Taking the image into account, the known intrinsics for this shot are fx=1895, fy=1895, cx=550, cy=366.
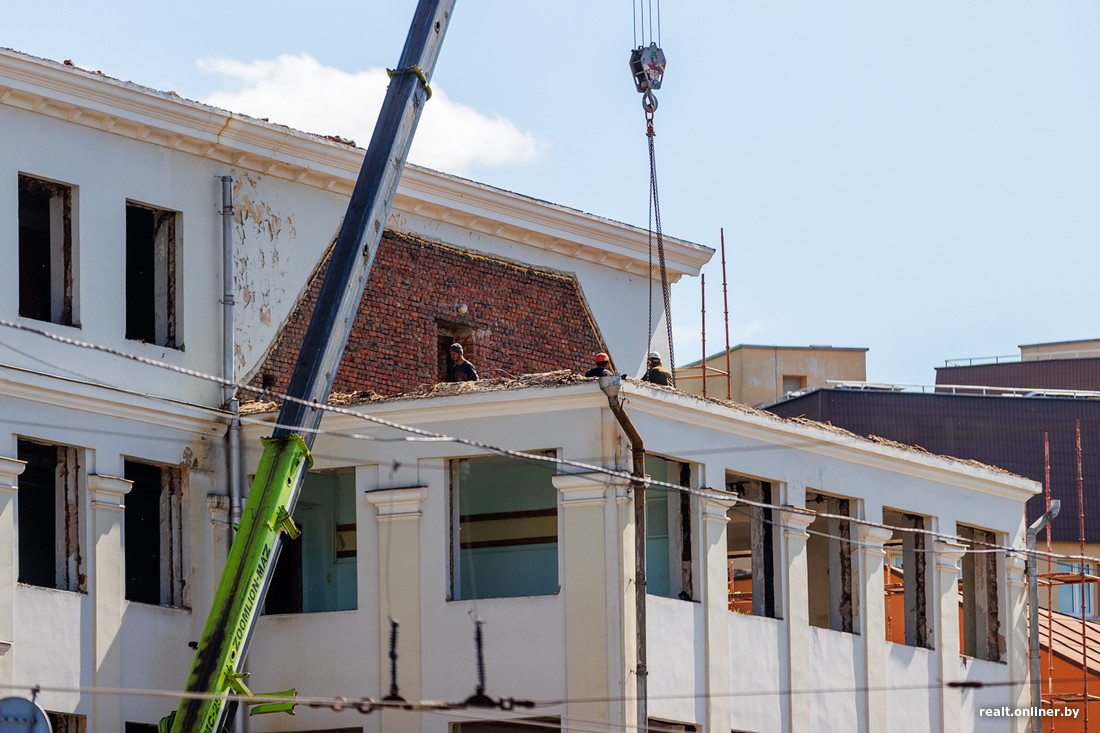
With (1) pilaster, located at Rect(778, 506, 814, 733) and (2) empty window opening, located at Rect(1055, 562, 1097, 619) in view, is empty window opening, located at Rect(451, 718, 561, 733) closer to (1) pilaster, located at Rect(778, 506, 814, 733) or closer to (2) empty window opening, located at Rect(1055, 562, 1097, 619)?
(1) pilaster, located at Rect(778, 506, 814, 733)

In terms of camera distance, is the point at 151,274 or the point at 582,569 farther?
the point at 151,274

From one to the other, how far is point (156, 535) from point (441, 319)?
549cm

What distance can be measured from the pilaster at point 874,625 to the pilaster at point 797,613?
118cm

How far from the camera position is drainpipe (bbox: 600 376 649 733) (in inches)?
842

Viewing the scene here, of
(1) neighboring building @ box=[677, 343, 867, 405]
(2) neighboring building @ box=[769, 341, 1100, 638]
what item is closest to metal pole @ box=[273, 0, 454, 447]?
(2) neighboring building @ box=[769, 341, 1100, 638]

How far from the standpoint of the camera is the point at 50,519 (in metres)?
22.0

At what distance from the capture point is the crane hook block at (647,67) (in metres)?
26.3

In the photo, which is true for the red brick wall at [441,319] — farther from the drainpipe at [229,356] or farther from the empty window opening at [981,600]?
the empty window opening at [981,600]

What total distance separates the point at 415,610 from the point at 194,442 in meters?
3.52

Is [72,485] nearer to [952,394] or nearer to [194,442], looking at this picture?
[194,442]

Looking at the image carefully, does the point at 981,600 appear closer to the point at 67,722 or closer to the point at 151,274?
the point at 151,274

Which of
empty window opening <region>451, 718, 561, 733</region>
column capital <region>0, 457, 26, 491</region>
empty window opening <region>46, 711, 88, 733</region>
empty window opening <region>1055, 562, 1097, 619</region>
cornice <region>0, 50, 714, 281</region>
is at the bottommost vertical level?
empty window opening <region>451, 718, 561, 733</region>

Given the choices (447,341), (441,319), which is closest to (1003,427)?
(447,341)

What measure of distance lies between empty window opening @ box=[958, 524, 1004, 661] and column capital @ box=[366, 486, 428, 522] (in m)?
8.92
